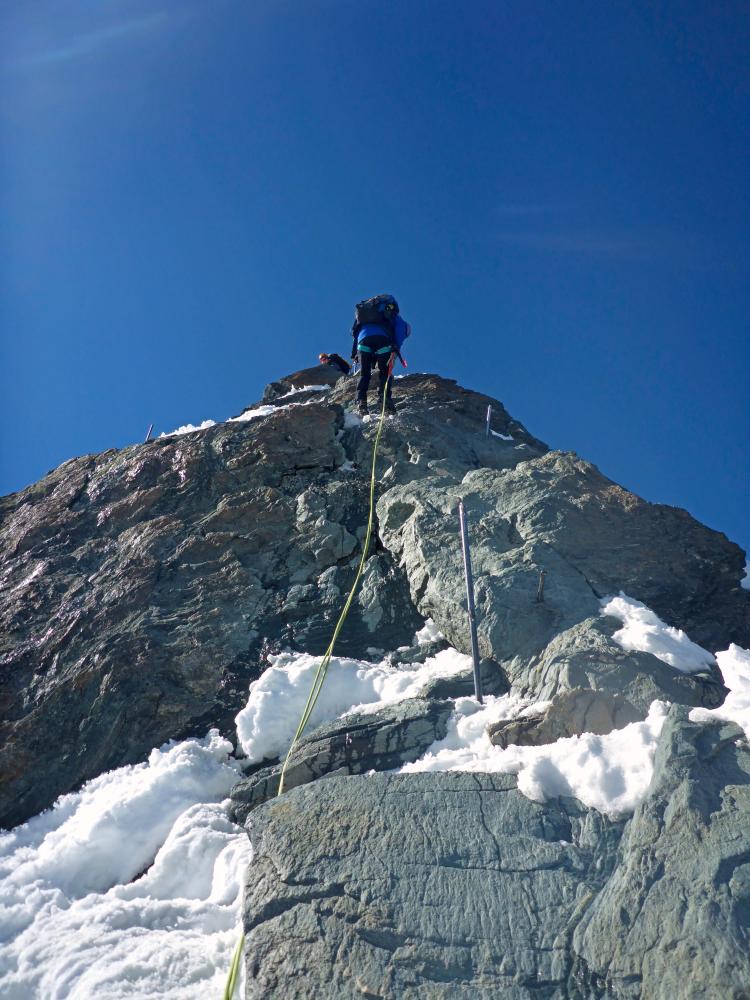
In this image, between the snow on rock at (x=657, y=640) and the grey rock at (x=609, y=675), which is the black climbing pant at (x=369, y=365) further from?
the grey rock at (x=609, y=675)

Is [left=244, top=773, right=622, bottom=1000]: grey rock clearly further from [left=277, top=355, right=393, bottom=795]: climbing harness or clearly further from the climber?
the climber

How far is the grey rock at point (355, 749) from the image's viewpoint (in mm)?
6895

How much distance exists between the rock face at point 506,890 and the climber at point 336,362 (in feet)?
39.3

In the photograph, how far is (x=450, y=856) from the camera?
5512 mm

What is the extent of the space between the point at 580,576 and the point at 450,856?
160 inches

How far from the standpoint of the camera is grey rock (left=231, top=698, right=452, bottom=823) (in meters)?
6.89

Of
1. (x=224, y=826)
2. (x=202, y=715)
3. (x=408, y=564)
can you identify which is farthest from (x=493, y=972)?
(x=408, y=564)

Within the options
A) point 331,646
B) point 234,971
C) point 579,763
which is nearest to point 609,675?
point 579,763

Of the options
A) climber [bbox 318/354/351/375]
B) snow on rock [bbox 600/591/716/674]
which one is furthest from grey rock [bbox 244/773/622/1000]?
climber [bbox 318/354/351/375]

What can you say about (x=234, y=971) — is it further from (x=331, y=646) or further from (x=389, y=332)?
(x=389, y=332)

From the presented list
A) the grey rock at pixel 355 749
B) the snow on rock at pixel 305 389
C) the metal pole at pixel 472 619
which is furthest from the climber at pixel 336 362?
the grey rock at pixel 355 749

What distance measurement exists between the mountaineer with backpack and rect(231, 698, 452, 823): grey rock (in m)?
6.92

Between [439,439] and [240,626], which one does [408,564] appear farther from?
[439,439]

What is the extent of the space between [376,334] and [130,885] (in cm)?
887
